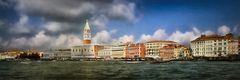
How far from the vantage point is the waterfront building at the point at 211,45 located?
50.9m

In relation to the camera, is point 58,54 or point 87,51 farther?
point 58,54

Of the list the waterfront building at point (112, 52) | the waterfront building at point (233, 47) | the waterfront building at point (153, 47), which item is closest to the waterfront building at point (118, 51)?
the waterfront building at point (112, 52)

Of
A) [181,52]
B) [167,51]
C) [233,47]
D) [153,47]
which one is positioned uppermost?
[153,47]

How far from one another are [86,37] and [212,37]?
33709 millimetres

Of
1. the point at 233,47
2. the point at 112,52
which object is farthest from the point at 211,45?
the point at 112,52

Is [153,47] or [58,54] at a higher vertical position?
[153,47]

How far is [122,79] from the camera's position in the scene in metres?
15.9

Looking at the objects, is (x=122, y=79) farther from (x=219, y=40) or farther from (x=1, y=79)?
(x=219, y=40)

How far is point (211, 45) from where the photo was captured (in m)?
53.2

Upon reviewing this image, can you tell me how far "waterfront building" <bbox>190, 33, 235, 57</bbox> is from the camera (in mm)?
50906

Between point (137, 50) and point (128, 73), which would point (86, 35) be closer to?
point (137, 50)

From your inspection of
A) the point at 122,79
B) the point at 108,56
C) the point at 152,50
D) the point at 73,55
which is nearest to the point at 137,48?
the point at 152,50

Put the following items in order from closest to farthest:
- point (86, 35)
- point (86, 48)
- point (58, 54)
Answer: point (86, 48), point (86, 35), point (58, 54)

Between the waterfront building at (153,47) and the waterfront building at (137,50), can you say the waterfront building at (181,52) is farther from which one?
the waterfront building at (137,50)
